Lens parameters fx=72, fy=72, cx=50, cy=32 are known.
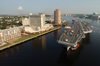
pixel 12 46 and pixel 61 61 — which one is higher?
pixel 12 46

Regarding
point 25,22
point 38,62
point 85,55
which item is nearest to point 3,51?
point 38,62

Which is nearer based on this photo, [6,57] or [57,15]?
[6,57]

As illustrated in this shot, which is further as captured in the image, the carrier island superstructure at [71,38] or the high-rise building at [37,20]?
the high-rise building at [37,20]

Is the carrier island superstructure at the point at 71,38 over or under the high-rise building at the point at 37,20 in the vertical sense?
under

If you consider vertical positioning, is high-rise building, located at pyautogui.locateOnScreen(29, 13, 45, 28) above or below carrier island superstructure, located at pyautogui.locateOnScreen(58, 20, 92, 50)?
above

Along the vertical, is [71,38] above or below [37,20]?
below

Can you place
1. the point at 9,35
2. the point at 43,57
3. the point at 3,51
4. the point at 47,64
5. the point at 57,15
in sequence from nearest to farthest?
A: 1. the point at 47,64
2. the point at 43,57
3. the point at 3,51
4. the point at 9,35
5. the point at 57,15

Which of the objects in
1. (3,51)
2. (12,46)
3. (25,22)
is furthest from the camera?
(25,22)

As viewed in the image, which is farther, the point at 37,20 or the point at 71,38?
the point at 37,20

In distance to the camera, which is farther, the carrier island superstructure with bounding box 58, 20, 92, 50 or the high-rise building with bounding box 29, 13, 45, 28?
the high-rise building with bounding box 29, 13, 45, 28

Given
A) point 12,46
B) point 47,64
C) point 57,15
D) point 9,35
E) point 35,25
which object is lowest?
point 47,64

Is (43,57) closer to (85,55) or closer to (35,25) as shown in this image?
(85,55)
